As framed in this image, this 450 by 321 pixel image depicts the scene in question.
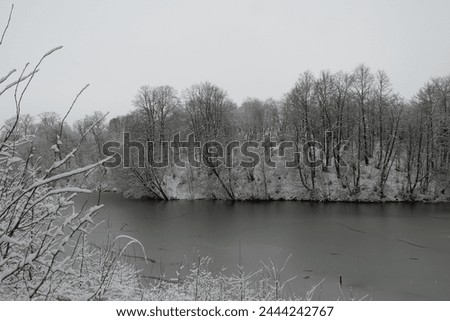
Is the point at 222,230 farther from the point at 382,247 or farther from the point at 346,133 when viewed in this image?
the point at 346,133

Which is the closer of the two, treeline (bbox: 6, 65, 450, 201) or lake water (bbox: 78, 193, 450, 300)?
lake water (bbox: 78, 193, 450, 300)

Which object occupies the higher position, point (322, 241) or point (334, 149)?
point (334, 149)

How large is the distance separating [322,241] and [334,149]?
57.0 ft

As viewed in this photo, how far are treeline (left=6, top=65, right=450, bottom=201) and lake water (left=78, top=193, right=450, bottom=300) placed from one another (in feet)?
12.9

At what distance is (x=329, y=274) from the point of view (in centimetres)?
1069

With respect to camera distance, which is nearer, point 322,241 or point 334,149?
point 322,241

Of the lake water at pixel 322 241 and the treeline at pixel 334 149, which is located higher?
the treeline at pixel 334 149

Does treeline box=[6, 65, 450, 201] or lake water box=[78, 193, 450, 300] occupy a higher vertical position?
treeline box=[6, 65, 450, 201]

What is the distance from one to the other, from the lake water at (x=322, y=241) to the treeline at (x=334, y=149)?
3.93 metres

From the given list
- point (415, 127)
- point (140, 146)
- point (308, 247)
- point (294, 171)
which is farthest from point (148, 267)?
A: point (415, 127)

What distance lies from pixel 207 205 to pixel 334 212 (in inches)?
408

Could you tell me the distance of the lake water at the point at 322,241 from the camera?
10045mm

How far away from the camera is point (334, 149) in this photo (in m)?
30.3

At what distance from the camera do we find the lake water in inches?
395
